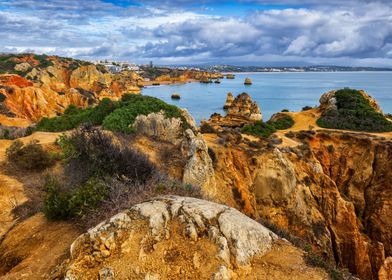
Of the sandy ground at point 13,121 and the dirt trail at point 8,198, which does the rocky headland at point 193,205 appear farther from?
the sandy ground at point 13,121

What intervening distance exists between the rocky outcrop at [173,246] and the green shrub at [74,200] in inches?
59.1

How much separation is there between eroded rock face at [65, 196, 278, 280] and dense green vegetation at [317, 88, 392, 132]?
25.9 m

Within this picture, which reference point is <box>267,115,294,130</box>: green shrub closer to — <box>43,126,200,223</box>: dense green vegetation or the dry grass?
<box>43,126,200,223</box>: dense green vegetation

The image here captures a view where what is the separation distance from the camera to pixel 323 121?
31.0 metres

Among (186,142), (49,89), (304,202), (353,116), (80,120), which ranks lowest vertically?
(304,202)

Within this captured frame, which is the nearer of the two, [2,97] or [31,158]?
[31,158]

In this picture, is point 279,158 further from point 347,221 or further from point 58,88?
point 58,88

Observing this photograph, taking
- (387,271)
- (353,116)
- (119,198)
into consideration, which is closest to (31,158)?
(119,198)

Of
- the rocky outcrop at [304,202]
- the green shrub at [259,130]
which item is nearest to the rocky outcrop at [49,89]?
the green shrub at [259,130]

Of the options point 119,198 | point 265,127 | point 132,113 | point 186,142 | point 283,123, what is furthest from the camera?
point 283,123

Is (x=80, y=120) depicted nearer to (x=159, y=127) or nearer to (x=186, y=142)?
(x=159, y=127)

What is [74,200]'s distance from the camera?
746 cm

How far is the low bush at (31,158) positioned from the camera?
13.8 m

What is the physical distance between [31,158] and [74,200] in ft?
24.5
